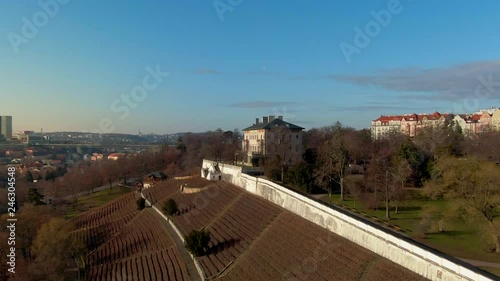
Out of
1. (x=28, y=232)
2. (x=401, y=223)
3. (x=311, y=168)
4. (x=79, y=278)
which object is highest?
(x=311, y=168)

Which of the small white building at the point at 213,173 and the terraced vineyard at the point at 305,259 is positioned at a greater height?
the small white building at the point at 213,173

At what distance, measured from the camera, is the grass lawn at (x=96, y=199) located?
47219 millimetres

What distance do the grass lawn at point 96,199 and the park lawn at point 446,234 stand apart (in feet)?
109

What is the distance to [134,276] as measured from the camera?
19.9 metres

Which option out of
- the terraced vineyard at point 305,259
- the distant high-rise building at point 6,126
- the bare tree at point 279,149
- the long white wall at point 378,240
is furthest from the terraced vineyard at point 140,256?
the distant high-rise building at point 6,126

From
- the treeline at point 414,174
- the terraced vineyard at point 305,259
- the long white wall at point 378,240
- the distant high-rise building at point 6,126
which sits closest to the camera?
the long white wall at point 378,240

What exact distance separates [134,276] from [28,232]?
39.7 feet

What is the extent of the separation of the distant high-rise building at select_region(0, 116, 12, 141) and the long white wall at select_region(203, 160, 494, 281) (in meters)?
65.0

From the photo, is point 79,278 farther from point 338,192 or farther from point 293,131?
point 293,131

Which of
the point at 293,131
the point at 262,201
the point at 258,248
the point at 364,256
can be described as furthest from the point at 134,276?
the point at 293,131

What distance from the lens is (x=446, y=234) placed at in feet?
64.4

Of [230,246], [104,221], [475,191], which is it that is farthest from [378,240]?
[104,221]

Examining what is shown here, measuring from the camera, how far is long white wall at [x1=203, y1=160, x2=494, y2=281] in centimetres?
1086

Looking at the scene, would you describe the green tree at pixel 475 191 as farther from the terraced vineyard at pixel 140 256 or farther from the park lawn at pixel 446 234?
the terraced vineyard at pixel 140 256
